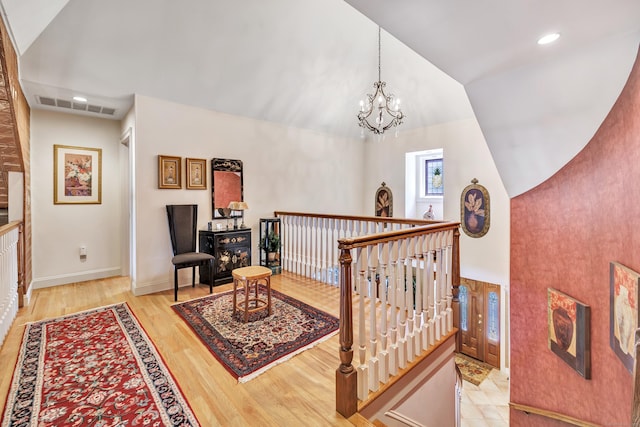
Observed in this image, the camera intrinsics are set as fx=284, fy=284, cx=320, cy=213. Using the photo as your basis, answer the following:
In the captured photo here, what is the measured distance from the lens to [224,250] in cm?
414

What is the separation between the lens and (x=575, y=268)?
7.46 feet

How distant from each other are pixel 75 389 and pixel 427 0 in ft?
10.5

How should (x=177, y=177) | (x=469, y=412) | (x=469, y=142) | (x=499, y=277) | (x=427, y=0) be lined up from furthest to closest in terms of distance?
(x=469, y=142) < (x=499, y=277) < (x=469, y=412) < (x=177, y=177) < (x=427, y=0)

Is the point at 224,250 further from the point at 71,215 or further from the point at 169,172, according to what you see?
the point at 71,215

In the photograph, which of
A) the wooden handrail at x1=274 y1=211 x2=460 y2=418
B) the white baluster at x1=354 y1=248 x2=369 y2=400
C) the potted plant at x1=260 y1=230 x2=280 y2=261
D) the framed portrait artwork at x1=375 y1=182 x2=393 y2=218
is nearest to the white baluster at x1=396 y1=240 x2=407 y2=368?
the wooden handrail at x1=274 y1=211 x2=460 y2=418

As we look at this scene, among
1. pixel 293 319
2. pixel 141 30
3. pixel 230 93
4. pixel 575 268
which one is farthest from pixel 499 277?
pixel 141 30

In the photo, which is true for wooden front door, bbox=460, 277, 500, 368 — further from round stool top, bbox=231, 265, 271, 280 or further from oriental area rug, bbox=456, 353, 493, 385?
round stool top, bbox=231, 265, 271, 280

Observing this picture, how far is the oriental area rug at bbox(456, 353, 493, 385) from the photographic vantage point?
5.11 m

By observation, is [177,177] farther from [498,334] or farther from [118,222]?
[498,334]

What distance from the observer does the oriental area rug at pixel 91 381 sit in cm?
170

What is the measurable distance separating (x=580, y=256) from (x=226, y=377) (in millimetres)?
2860

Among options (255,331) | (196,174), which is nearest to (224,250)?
(196,174)

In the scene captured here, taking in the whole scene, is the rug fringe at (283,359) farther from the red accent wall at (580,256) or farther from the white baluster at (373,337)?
the red accent wall at (580,256)

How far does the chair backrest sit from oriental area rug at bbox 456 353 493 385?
5.25 meters
